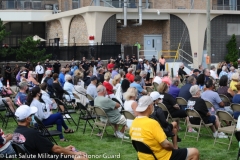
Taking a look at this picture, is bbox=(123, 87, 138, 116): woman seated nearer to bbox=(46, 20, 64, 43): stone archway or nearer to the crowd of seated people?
the crowd of seated people

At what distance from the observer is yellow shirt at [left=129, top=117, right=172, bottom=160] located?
253 inches

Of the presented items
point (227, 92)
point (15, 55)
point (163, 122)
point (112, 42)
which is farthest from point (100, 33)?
point (163, 122)

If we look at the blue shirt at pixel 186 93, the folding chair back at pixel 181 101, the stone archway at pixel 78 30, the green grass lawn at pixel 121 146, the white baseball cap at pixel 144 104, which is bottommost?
the green grass lawn at pixel 121 146

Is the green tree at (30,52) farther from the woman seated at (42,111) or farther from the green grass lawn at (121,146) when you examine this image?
the woman seated at (42,111)

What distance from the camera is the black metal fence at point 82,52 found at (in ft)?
105

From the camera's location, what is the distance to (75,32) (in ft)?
122

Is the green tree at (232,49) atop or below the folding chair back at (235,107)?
atop

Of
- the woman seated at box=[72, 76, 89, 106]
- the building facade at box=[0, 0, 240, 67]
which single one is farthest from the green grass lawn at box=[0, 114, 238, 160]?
the building facade at box=[0, 0, 240, 67]

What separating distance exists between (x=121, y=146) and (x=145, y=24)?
2830 centimetres

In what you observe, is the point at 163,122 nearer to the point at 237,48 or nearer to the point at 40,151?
the point at 40,151

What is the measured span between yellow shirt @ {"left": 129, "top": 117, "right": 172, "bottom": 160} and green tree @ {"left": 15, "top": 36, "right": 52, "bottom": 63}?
24.4 m

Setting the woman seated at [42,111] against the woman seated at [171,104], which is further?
Answer: the woman seated at [171,104]

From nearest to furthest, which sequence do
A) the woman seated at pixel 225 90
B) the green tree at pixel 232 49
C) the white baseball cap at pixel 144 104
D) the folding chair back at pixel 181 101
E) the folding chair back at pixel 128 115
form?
the white baseball cap at pixel 144 104, the folding chair back at pixel 128 115, the folding chair back at pixel 181 101, the woman seated at pixel 225 90, the green tree at pixel 232 49

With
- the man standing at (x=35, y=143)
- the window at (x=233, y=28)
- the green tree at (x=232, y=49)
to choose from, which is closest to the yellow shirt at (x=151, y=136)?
the man standing at (x=35, y=143)
